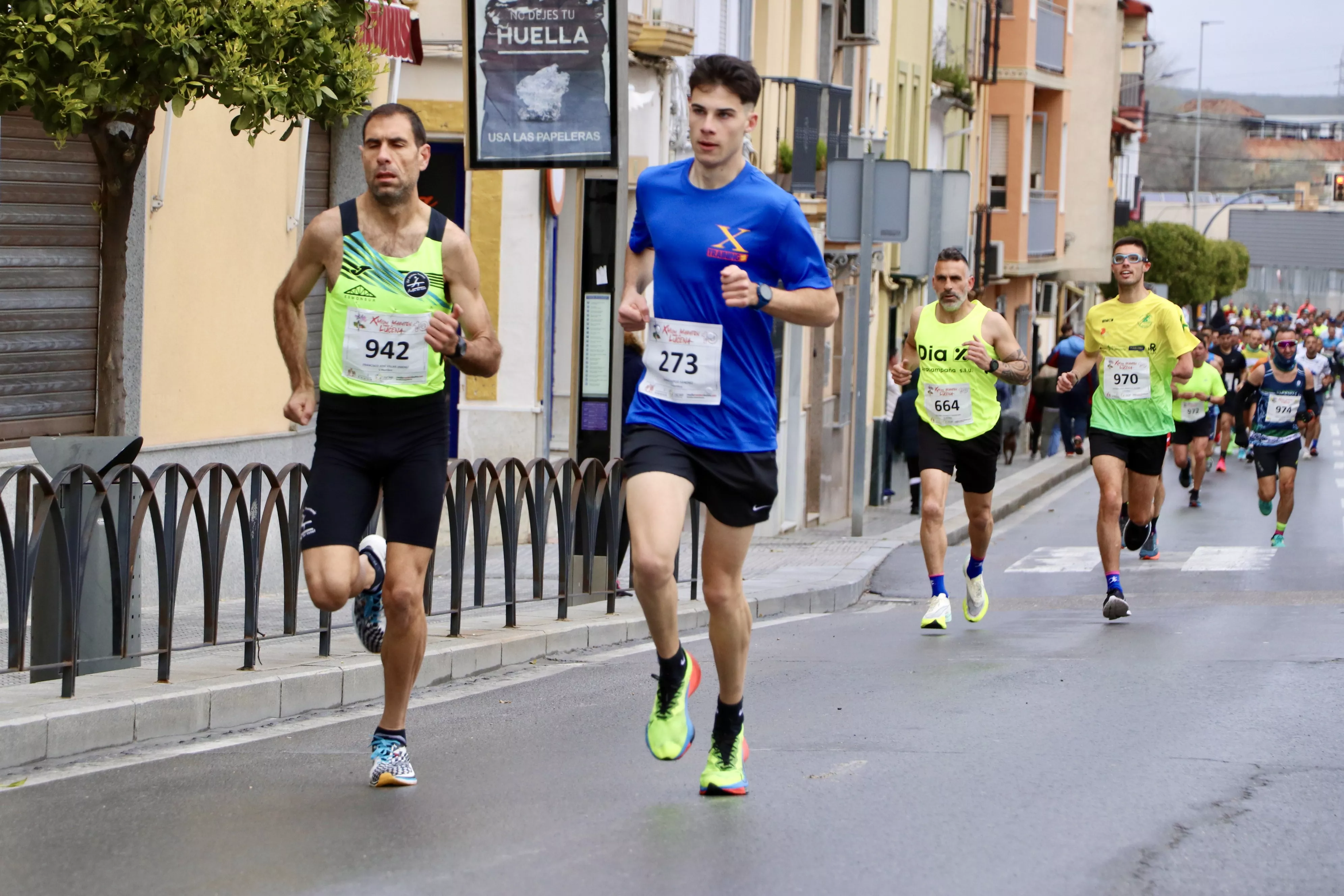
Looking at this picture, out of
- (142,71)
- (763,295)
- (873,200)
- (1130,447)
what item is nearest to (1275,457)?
(873,200)

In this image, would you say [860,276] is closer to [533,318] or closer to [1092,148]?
[533,318]

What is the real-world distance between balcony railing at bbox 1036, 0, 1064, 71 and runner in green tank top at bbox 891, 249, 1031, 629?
36.1m

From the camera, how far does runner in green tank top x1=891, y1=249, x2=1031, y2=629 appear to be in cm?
1180

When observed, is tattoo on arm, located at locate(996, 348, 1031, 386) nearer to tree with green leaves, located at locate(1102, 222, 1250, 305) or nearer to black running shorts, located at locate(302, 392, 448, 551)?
black running shorts, located at locate(302, 392, 448, 551)

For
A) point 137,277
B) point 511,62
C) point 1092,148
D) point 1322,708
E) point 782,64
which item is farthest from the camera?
point 1092,148

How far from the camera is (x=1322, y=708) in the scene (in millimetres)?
8125

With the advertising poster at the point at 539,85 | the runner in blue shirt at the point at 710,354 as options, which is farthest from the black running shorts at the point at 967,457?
the runner in blue shirt at the point at 710,354

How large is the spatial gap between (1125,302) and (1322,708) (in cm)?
534

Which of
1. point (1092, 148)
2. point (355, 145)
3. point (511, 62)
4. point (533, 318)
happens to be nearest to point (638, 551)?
point (511, 62)

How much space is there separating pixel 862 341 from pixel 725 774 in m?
14.9

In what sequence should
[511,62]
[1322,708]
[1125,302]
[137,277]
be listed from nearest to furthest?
1. [1322,708]
2. [511,62]
3. [137,277]
4. [1125,302]

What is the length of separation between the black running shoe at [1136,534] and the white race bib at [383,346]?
868cm

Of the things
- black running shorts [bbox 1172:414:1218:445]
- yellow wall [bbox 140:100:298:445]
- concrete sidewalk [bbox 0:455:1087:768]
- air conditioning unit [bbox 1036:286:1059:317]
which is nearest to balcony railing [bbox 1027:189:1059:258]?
air conditioning unit [bbox 1036:286:1059:317]

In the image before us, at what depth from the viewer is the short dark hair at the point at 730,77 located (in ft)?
19.6
